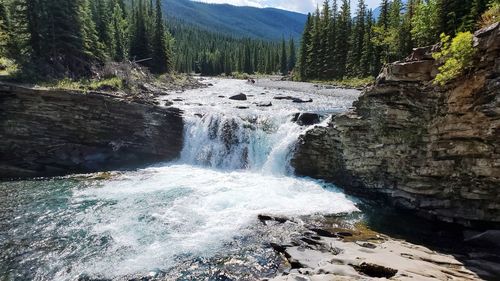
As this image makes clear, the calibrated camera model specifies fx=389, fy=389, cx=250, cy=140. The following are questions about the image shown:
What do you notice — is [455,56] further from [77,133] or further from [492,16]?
[77,133]

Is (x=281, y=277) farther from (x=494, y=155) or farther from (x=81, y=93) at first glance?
(x=81, y=93)

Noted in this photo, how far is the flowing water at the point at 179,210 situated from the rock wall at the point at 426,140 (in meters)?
2.91

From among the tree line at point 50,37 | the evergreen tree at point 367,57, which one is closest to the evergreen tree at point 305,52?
the evergreen tree at point 367,57

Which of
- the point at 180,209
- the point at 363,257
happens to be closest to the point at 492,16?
the point at 363,257

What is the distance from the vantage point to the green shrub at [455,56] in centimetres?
1866

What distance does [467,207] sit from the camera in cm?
2009

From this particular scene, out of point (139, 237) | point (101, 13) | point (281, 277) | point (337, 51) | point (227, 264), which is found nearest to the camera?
point (281, 277)

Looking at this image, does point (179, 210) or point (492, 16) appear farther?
point (179, 210)

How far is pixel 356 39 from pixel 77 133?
209ft

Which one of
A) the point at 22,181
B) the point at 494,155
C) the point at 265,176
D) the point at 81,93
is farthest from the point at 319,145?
the point at 22,181

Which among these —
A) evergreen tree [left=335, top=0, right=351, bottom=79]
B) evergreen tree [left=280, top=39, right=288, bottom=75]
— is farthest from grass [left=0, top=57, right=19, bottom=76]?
evergreen tree [left=280, top=39, right=288, bottom=75]

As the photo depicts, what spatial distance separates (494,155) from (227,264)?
1355 centimetres

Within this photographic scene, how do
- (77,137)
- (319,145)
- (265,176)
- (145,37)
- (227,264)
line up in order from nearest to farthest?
(227,264) → (319,145) → (265,176) → (77,137) → (145,37)

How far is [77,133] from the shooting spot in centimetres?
3319
